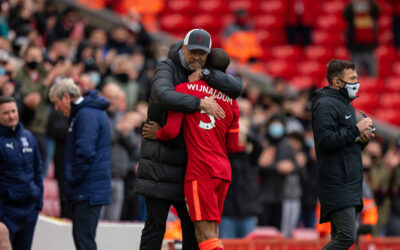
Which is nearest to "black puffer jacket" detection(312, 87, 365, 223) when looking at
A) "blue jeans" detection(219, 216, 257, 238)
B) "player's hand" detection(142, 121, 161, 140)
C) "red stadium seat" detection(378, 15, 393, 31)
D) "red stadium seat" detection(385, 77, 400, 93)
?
"player's hand" detection(142, 121, 161, 140)

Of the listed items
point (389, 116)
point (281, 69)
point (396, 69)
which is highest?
point (396, 69)

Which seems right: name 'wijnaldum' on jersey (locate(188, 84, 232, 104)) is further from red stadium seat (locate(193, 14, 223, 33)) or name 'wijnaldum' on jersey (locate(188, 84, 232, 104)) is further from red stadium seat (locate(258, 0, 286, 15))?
red stadium seat (locate(258, 0, 286, 15))

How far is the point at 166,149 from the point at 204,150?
1.10ft

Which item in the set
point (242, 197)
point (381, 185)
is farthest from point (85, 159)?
point (381, 185)

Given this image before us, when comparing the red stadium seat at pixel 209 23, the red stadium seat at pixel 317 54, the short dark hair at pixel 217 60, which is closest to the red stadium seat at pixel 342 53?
the red stadium seat at pixel 317 54

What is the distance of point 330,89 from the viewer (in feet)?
22.0

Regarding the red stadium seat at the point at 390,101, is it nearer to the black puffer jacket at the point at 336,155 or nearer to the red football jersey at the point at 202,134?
the black puffer jacket at the point at 336,155

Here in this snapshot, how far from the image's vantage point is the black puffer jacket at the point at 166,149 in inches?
235

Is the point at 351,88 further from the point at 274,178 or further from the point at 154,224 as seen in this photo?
the point at 274,178

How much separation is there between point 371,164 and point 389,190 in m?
0.64

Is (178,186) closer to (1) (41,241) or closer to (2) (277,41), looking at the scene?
(1) (41,241)

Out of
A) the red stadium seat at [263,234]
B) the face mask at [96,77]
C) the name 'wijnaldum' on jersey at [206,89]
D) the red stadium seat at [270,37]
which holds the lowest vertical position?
the red stadium seat at [263,234]

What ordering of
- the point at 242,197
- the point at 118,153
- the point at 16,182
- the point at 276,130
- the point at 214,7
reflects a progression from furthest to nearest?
the point at 214,7 < the point at 276,130 < the point at 118,153 < the point at 242,197 < the point at 16,182

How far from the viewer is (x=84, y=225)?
270 inches
